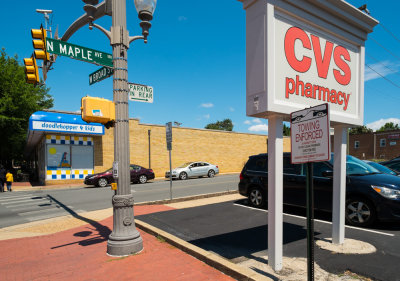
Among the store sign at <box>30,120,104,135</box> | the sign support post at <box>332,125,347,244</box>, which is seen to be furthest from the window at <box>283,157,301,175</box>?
the store sign at <box>30,120,104,135</box>

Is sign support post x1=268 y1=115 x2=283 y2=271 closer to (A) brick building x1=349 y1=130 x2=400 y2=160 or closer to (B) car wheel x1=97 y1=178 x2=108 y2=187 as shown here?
(B) car wheel x1=97 y1=178 x2=108 y2=187

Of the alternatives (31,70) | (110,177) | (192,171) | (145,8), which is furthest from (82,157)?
(145,8)

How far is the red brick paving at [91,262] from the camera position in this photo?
13.0ft

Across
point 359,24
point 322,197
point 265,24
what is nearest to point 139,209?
point 322,197

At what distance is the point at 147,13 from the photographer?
531 cm

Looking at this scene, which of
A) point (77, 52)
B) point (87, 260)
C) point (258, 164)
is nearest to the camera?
point (87, 260)

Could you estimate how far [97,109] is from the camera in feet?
15.7

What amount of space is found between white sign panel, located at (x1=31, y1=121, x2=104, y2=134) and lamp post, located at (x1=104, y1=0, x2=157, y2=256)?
16.7m

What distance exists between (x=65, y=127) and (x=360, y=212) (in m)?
20.2

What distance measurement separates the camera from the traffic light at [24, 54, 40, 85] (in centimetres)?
780

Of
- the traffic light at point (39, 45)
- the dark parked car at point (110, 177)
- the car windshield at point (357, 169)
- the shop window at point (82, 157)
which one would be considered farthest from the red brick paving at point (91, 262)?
the shop window at point (82, 157)

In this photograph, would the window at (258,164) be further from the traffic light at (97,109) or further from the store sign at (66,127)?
the store sign at (66,127)

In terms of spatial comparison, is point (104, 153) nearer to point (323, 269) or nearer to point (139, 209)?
point (139, 209)

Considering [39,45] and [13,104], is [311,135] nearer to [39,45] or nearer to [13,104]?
[39,45]
